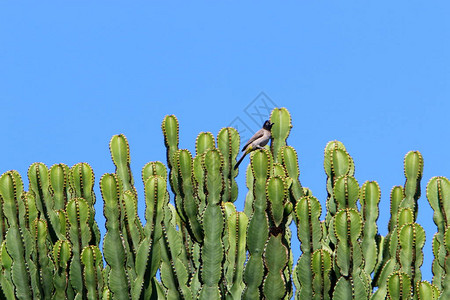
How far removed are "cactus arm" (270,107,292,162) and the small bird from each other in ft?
0.60

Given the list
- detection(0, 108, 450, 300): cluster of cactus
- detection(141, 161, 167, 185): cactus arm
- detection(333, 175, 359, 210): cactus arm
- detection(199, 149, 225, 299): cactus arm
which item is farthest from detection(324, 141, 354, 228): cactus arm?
detection(141, 161, 167, 185): cactus arm

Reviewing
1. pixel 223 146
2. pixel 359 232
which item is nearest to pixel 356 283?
pixel 359 232

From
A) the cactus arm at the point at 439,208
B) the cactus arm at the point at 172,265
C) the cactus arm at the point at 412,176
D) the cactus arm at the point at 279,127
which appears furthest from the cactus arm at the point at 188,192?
the cactus arm at the point at 439,208

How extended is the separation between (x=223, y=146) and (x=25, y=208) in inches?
92.3

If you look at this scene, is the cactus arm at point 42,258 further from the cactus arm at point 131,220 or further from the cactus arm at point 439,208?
the cactus arm at point 439,208

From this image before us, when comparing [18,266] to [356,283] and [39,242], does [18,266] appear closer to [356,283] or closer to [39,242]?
[39,242]

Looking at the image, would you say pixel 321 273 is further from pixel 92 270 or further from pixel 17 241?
pixel 17 241

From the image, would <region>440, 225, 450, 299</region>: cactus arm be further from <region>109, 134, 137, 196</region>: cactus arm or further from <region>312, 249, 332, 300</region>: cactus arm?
<region>109, 134, 137, 196</region>: cactus arm

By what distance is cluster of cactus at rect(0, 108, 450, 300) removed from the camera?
864cm

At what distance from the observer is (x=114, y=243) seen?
8.67m

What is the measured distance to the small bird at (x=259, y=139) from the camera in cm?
1000

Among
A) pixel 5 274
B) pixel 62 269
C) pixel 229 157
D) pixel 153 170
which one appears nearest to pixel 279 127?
pixel 229 157

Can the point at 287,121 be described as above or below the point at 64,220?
above

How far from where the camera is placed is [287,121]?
10.4 metres
